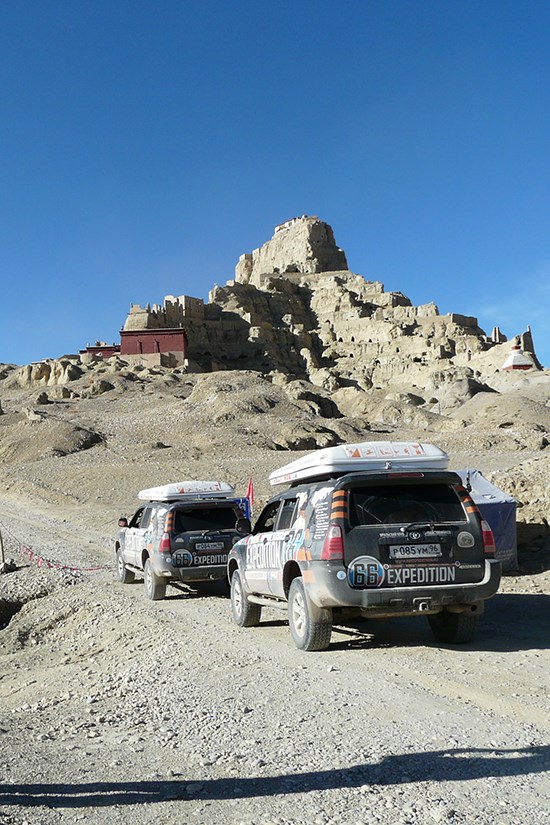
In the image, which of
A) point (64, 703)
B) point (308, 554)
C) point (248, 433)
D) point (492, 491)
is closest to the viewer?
point (64, 703)

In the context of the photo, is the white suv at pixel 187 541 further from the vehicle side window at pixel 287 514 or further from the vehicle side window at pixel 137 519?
the vehicle side window at pixel 287 514

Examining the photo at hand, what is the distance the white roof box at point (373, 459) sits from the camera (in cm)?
816

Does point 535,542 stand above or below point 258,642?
above

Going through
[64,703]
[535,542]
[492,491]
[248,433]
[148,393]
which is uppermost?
[148,393]

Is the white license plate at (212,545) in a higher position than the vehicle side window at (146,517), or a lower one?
lower

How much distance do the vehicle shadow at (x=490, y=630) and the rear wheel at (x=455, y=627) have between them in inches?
3.5

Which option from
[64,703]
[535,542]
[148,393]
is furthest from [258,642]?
[148,393]

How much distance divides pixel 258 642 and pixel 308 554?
5.65 ft

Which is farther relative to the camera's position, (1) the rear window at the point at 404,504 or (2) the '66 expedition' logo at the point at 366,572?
(1) the rear window at the point at 404,504

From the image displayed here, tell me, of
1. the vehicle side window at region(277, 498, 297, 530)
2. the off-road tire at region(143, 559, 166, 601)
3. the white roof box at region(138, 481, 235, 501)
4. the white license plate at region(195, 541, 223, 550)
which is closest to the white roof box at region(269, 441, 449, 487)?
the vehicle side window at region(277, 498, 297, 530)

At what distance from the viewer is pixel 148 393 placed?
63188mm

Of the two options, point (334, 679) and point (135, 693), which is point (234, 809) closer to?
point (334, 679)

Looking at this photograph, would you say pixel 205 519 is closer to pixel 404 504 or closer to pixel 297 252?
pixel 404 504

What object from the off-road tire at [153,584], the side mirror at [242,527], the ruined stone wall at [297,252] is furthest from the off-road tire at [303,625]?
the ruined stone wall at [297,252]
